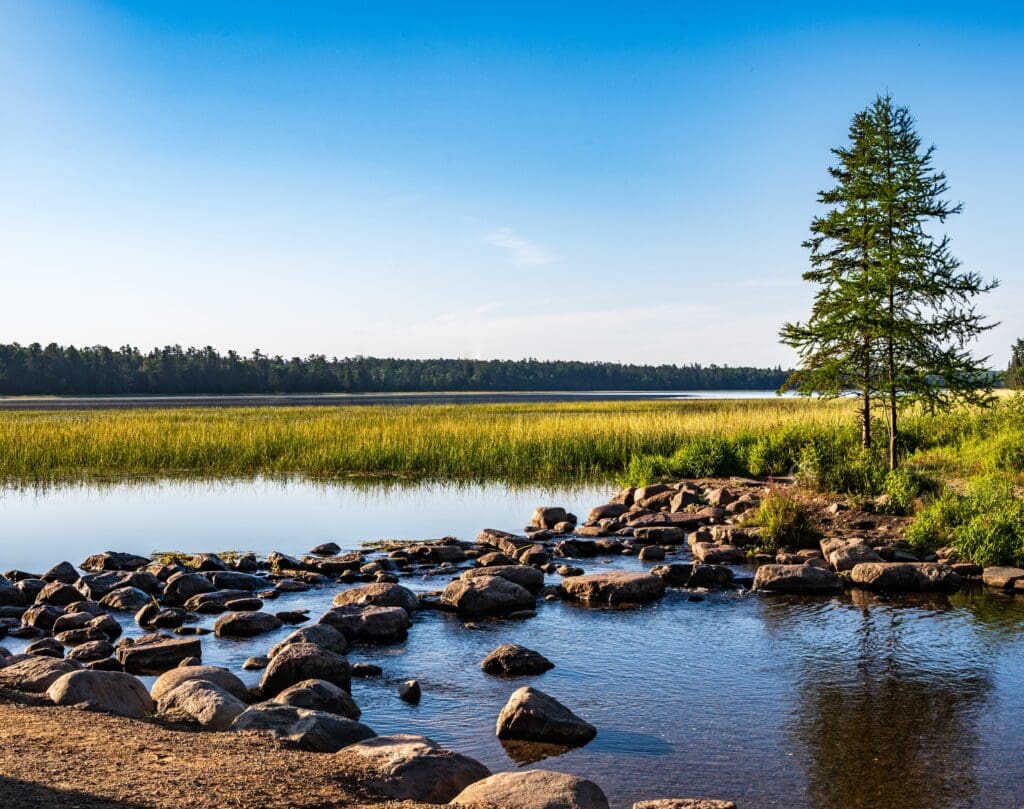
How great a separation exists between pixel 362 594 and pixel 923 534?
1006 cm

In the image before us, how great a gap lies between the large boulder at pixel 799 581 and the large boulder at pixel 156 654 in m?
A: 8.36

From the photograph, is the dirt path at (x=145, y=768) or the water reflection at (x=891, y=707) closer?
the dirt path at (x=145, y=768)

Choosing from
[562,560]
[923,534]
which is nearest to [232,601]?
[562,560]

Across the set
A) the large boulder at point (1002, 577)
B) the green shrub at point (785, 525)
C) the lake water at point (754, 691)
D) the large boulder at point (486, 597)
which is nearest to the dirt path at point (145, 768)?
the lake water at point (754, 691)

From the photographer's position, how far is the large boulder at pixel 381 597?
1260cm

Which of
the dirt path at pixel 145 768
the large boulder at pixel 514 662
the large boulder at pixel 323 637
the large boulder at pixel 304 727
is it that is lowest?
the large boulder at pixel 514 662

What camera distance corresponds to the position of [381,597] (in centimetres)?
1265

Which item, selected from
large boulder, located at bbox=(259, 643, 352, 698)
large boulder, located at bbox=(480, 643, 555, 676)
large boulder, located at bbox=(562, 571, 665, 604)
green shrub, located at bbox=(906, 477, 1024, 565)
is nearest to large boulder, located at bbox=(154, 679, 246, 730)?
large boulder, located at bbox=(259, 643, 352, 698)

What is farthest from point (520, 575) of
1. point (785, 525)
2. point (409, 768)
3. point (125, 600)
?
point (409, 768)

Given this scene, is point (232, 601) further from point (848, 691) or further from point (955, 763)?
point (955, 763)

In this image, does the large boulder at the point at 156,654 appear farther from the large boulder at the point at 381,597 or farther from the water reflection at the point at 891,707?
the water reflection at the point at 891,707

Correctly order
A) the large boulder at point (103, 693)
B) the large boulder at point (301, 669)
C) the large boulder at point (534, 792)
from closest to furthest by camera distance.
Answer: the large boulder at point (534, 792), the large boulder at point (103, 693), the large boulder at point (301, 669)

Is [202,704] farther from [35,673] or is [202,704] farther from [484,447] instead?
[484,447]

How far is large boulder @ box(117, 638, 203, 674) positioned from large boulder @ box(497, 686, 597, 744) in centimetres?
412
